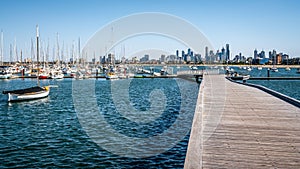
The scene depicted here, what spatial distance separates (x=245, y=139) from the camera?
8977 millimetres

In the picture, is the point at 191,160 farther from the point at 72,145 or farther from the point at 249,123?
the point at 72,145

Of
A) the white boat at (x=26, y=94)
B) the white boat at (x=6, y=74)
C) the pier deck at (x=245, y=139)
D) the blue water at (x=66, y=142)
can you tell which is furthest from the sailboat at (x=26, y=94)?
the white boat at (x=6, y=74)

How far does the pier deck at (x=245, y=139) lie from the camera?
272 inches

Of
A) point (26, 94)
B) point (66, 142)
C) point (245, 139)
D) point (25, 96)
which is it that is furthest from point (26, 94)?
point (245, 139)

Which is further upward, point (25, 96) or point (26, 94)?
point (26, 94)

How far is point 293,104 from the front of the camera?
15.9 meters

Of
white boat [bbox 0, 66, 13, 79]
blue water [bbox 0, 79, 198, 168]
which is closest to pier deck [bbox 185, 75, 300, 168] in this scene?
blue water [bbox 0, 79, 198, 168]

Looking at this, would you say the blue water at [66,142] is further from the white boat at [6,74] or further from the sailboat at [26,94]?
the white boat at [6,74]

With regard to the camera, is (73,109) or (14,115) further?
(73,109)

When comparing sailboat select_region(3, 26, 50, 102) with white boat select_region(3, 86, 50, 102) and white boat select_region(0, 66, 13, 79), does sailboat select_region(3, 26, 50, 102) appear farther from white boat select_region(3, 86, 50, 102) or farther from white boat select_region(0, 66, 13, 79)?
white boat select_region(0, 66, 13, 79)

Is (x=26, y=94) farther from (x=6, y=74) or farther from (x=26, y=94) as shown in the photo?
(x=6, y=74)

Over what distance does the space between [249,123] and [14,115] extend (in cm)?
1699

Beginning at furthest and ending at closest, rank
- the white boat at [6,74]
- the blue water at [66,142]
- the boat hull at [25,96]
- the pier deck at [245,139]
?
the white boat at [6,74] → the boat hull at [25,96] → the blue water at [66,142] → the pier deck at [245,139]

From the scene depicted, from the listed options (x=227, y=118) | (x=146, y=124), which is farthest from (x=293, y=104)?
(x=146, y=124)
